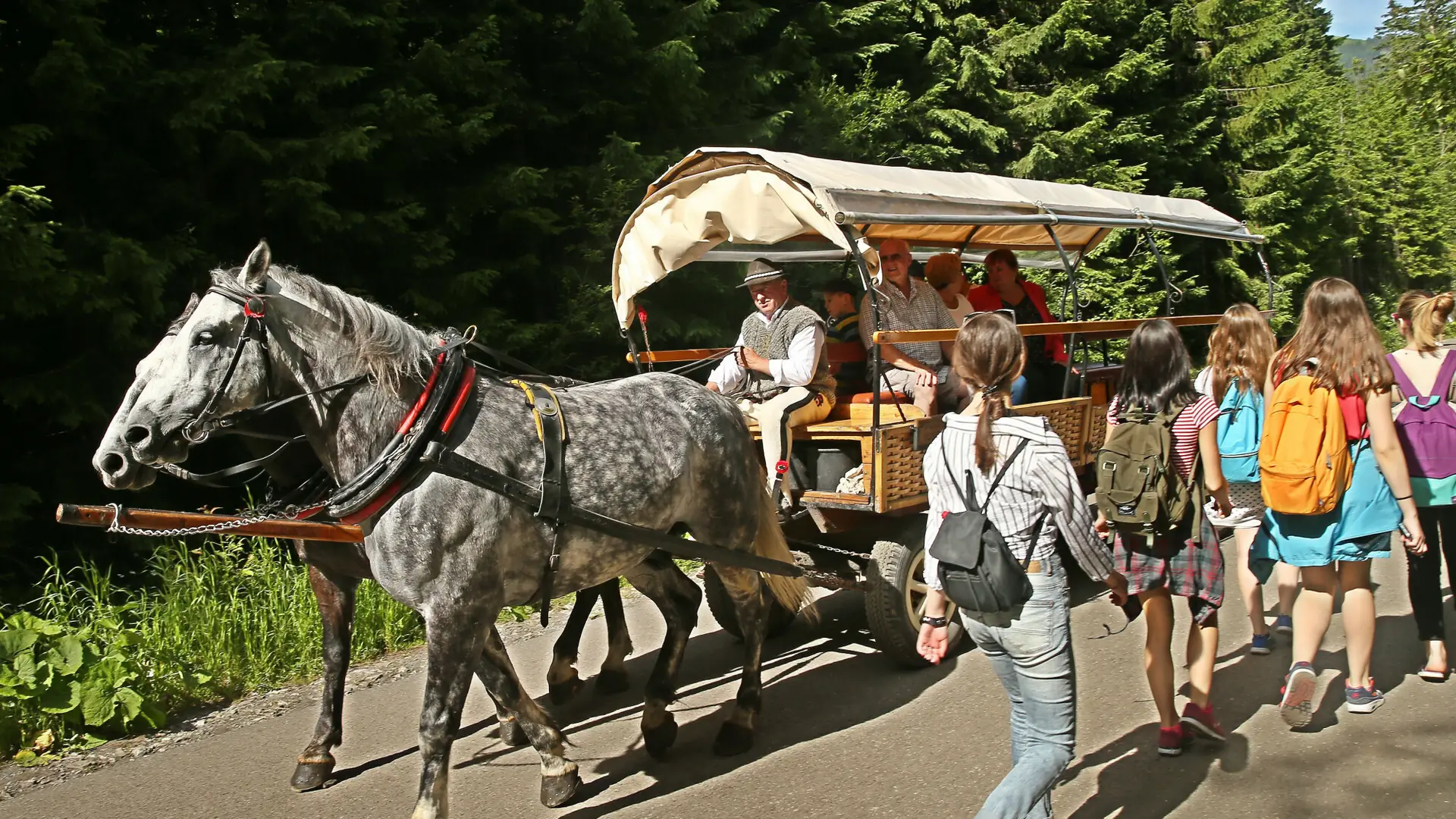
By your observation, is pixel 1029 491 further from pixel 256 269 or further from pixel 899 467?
pixel 256 269

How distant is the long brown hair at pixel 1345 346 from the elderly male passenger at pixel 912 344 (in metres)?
1.95

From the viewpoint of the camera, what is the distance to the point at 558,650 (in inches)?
238

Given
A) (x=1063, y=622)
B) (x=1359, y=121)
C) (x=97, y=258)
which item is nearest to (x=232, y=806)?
(x=1063, y=622)

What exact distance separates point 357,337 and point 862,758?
2.73 meters

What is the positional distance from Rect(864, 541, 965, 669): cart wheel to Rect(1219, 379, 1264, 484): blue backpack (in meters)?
1.61

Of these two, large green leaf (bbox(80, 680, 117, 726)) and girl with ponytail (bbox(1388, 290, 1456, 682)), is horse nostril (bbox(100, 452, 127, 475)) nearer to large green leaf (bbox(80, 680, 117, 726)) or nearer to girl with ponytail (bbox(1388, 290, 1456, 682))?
large green leaf (bbox(80, 680, 117, 726))

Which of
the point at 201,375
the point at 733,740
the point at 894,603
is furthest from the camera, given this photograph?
the point at 894,603

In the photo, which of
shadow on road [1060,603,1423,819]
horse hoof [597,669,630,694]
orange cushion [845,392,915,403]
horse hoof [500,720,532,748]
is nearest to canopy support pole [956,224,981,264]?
orange cushion [845,392,915,403]

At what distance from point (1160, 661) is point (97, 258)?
270 inches

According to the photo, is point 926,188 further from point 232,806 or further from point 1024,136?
point 1024,136

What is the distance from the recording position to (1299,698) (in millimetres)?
4977

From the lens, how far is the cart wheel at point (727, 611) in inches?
255

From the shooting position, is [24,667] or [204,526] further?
[24,667]

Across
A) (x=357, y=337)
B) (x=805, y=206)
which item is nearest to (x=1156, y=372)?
(x=805, y=206)
